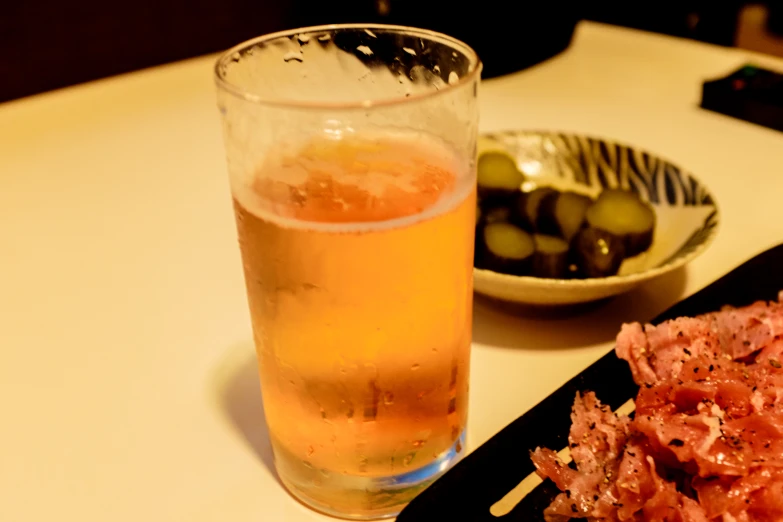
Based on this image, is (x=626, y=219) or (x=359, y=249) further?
(x=626, y=219)

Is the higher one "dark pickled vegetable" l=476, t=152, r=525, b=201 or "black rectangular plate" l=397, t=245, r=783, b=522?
"dark pickled vegetable" l=476, t=152, r=525, b=201

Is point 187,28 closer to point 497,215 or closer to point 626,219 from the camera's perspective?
point 497,215

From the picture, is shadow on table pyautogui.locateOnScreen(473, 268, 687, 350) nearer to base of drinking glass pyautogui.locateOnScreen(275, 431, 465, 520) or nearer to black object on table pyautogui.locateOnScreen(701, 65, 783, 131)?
base of drinking glass pyautogui.locateOnScreen(275, 431, 465, 520)

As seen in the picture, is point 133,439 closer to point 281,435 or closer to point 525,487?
point 281,435

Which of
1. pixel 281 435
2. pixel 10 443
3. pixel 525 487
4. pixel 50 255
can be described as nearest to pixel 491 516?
pixel 525 487

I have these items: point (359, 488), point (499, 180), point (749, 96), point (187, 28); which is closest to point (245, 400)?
point (359, 488)

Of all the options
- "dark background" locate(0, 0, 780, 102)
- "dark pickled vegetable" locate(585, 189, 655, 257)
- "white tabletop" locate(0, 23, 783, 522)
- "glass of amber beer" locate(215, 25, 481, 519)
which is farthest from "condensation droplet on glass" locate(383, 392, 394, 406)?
"dark background" locate(0, 0, 780, 102)
